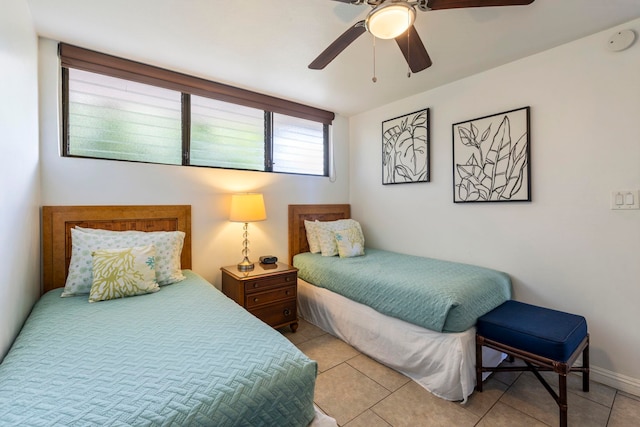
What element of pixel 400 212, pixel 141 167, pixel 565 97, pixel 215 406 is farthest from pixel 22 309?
pixel 565 97

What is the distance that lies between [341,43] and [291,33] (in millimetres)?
508

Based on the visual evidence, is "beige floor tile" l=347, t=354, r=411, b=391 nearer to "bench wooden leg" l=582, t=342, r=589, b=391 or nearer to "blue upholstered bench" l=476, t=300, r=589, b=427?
"blue upholstered bench" l=476, t=300, r=589, b=427

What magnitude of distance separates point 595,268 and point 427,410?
1534 mm

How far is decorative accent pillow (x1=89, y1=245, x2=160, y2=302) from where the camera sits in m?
1.70

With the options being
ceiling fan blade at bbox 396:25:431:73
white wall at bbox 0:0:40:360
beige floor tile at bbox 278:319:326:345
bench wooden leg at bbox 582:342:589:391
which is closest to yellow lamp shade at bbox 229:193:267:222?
beige floor tile at bbox 278:319:326:345

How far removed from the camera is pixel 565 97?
2.05 m

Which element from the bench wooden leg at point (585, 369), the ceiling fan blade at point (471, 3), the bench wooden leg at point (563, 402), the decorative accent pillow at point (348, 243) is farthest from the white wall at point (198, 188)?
the bench wooden leg at point (585, 369)

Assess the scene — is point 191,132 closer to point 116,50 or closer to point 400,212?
point 116,50

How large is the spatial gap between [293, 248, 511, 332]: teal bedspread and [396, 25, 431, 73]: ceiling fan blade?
1479 millimetres

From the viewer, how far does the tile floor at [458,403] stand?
1.59 m

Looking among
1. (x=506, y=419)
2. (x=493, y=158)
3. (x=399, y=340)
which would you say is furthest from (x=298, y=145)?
(x=506, y=419)

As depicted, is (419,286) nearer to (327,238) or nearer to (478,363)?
(478,363)

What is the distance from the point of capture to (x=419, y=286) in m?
1.96

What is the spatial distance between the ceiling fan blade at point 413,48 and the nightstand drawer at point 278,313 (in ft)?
7.08
